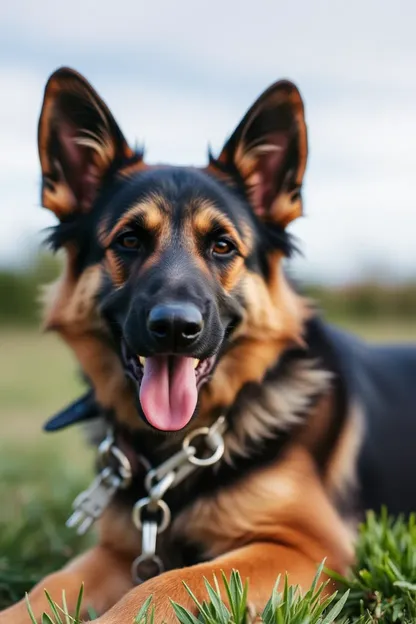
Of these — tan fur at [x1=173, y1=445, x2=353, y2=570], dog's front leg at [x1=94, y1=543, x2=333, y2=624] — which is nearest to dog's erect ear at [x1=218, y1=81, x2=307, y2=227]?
tan fur at [x1=173, y1=445, x2=353, y2=570]

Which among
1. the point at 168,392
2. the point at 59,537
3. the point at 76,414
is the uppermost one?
the point at 168,392

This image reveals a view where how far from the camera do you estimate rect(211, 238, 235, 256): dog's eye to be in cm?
342

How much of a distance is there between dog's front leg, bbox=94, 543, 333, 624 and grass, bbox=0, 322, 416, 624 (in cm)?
9

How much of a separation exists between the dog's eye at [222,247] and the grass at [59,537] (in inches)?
46.2

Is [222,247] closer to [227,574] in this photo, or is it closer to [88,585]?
[227,574]

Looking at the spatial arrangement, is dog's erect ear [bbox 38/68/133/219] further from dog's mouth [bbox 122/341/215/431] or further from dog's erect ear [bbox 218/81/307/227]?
dog's mouth [bbox 122/341/215/431]

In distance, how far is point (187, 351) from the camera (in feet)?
9.88

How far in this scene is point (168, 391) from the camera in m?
3.12

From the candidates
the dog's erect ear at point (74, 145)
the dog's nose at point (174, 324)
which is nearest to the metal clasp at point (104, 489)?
the dog's nose at point (174, 324)

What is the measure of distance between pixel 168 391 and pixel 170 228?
0.74 m

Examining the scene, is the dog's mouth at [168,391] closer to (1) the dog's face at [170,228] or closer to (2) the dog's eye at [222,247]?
(1) the dog's face at [170,228]

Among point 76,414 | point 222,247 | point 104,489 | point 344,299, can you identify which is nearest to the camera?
point 222,247

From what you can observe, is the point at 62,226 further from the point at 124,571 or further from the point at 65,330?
the point at 124,571

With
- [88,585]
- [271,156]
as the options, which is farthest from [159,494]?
[271,156]
